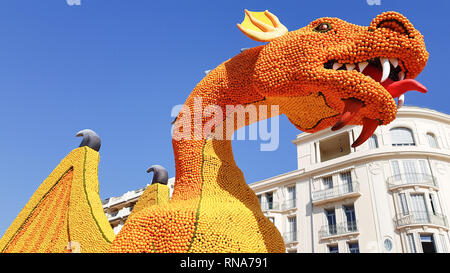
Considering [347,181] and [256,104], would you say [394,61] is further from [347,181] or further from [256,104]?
[347,181]

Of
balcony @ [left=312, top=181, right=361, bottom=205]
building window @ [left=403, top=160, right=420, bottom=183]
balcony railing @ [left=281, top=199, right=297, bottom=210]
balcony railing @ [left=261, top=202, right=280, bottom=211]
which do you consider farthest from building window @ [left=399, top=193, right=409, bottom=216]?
balcony railing @ [left=261, top=202, right=280, bottom=211]

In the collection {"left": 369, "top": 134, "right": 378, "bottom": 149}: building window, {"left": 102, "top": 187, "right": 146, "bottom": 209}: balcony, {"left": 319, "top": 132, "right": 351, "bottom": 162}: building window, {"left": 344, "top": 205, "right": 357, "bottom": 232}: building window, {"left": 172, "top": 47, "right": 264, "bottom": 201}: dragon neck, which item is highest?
{"left": 319, "top": 132, "right": 351, "bottom": 162}: building window

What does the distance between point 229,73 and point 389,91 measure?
1.60 metres

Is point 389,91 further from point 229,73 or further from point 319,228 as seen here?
point 319,228

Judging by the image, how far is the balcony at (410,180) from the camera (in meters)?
18.7

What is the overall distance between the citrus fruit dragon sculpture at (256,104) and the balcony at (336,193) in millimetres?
17180

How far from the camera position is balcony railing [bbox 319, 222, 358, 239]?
62.8 ft

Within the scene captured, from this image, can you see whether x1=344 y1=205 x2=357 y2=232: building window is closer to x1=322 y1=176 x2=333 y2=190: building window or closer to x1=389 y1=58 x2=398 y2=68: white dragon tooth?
x1=322 y1=176 x2=333 y2=190: building window

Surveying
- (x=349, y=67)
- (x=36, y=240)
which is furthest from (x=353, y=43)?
(x=36, y=240)

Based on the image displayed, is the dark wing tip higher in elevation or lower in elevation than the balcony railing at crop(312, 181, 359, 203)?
lower

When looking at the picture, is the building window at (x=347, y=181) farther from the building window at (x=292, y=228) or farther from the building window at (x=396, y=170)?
the building window at (x=292, y=228)

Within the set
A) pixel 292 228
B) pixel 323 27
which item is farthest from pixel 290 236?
pixel 323 27

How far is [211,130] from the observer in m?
3.76

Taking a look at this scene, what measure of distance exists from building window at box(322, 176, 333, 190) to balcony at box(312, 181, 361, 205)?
0.41 m
